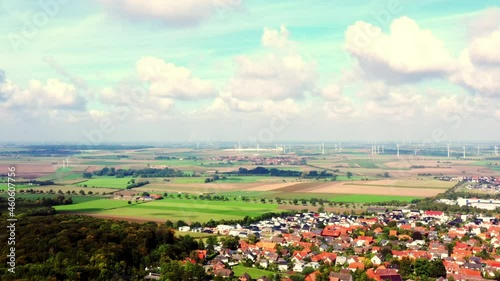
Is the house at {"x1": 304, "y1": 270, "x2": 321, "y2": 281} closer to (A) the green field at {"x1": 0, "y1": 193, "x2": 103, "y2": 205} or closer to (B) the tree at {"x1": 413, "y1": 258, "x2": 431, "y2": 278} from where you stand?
(B) the tree at {"x1": 413, "y1": 258, "x2": 431, "y2": 278}

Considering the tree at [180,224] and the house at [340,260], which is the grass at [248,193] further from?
the house at [340,260]

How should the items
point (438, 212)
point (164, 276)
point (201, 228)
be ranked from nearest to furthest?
point (164, 276) → point (201, 228) → point (438, 212)

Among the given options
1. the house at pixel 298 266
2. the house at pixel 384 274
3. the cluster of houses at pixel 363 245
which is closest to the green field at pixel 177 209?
the cluster of houses at pixel 363 245

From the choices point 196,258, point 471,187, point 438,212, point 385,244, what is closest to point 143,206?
point 196,258

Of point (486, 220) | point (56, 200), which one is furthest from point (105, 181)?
point (486, 220)

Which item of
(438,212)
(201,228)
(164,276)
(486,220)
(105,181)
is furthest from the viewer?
(105,181)

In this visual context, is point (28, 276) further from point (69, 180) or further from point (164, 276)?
point (69, 180)

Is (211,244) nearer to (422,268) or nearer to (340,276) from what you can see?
(340,276)

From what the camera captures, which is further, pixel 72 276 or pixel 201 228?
pixel 201 228
